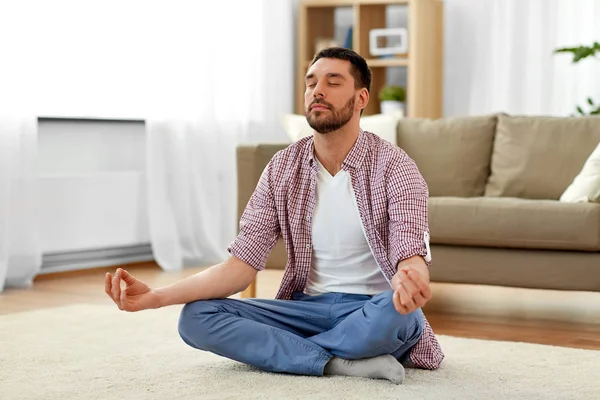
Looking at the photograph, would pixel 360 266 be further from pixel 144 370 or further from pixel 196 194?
pixel 196 194

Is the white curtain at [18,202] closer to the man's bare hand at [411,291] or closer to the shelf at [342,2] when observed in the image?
the shelf at [342,2]

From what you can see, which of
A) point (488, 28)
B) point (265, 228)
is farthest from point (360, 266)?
point (488, 28)

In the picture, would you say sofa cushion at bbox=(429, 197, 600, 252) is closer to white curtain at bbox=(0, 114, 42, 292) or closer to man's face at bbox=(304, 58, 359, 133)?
man's face at bbox=(304, 58, 359, 133)

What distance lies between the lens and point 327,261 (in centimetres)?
247

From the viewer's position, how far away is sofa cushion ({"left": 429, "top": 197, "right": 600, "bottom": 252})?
3.38 m

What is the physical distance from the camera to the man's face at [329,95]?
7.75ft

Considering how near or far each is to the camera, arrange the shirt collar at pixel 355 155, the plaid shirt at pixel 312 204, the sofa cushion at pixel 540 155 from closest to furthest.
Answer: the plaid shirt at pixel 312 204 < the shirt collar at pixel 355 155 < the sofa cushion at pixel 540 155

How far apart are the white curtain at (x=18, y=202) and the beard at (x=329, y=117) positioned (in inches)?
88.9

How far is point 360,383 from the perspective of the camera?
2303 millimetres

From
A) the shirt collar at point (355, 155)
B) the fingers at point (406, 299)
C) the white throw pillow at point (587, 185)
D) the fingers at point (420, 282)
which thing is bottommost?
the fingers at point (406, 299)

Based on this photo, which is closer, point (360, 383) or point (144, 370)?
Result: point (360, 383)

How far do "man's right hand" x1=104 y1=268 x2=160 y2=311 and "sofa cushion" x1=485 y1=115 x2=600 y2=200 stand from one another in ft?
7.36

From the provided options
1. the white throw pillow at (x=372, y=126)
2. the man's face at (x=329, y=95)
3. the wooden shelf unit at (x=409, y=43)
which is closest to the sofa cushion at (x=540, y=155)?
the white throw pillow at (x=372, y=126)

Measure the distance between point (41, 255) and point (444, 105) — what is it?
285 centimetres
